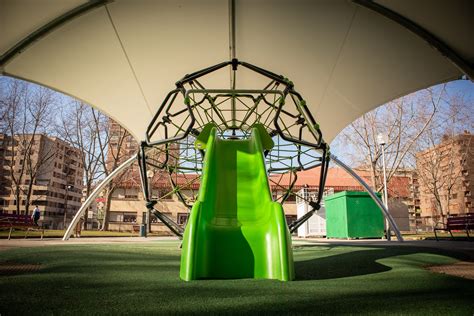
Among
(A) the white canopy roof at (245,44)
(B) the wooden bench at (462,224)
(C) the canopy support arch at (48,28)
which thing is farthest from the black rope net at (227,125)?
(B) the wooden bench at (462,224)

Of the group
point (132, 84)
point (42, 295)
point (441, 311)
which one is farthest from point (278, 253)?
point (132, 84)

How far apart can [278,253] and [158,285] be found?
907 millimetres

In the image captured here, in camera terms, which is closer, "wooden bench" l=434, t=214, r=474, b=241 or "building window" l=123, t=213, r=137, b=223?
"wooden bench" l=434, t=214, r=474, b=241

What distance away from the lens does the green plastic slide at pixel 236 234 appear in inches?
90.3

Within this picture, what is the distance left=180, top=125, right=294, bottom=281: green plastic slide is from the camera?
229cm

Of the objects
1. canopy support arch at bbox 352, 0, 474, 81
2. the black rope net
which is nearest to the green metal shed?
the black rope net

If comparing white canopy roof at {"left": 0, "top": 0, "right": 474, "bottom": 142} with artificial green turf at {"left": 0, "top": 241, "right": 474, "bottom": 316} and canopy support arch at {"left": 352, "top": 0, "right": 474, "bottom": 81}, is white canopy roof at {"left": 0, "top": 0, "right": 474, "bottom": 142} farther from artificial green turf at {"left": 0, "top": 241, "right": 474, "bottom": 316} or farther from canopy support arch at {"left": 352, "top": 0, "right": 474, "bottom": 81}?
artificial green turf at {"left": 0, "top": 241, "right": 474, "bottom": 316}

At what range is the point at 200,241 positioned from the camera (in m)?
2.36

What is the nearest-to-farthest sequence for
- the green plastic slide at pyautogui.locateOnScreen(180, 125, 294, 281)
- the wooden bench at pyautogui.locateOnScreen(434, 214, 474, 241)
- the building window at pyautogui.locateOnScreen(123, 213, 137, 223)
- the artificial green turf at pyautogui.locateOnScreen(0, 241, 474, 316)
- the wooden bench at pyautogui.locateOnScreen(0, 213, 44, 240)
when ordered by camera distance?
the artificial green turf at pyautogui.locateOnScreen(0, 241, 474, 316)
the green plastic slide at pyautogui.locateOnScreen(180, 125, 294, 281)
the wooden bench at pyautogui.locateOnScreen(434, 214, 474, 241)
the wooden bench at pyautogui.locateOnScreen(0, 213, 44, 240)
the building window at pyautogui.locateOnScreen(123, 213, 137, 223)

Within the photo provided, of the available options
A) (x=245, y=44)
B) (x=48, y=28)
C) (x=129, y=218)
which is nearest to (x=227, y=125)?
(x=245, y=44)

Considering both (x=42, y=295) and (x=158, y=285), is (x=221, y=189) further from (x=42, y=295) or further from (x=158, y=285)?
(x=42, y=295)

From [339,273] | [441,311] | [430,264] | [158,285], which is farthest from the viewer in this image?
[430,264]

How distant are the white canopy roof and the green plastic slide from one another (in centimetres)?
307

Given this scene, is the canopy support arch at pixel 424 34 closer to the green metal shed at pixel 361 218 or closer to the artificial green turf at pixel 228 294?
the artificial green turf at pixel 228 294
